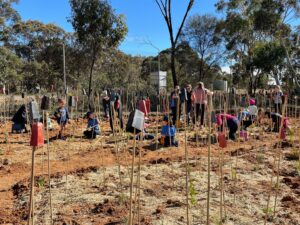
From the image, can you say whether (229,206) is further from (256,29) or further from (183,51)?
(183,51)

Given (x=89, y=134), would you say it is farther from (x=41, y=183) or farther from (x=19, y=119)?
(x=41, y=183)

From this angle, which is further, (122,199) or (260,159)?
(260,159)

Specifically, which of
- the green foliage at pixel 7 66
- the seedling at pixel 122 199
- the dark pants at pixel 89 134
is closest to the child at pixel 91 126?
the dark pants at pixel 89 134

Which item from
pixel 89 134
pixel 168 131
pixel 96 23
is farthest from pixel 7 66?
pixel 168 131

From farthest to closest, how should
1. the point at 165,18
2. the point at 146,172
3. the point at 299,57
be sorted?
1. the point at 299,57
2. the point at 165,18
3. the point at 146,172

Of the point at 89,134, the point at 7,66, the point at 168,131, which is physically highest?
the point at 7,66

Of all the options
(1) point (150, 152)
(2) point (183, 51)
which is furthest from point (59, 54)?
(1) point (150, 152)

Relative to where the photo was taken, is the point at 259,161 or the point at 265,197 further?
the point at 259,161

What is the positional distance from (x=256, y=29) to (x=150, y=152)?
13488 mm

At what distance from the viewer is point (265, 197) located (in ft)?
11.0

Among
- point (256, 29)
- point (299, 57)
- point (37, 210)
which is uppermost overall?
point (256, 29)

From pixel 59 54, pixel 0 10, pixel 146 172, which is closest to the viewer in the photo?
pixel 146 172

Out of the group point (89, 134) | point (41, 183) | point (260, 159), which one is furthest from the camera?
point (89, 134)

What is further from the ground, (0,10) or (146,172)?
(0,10)
